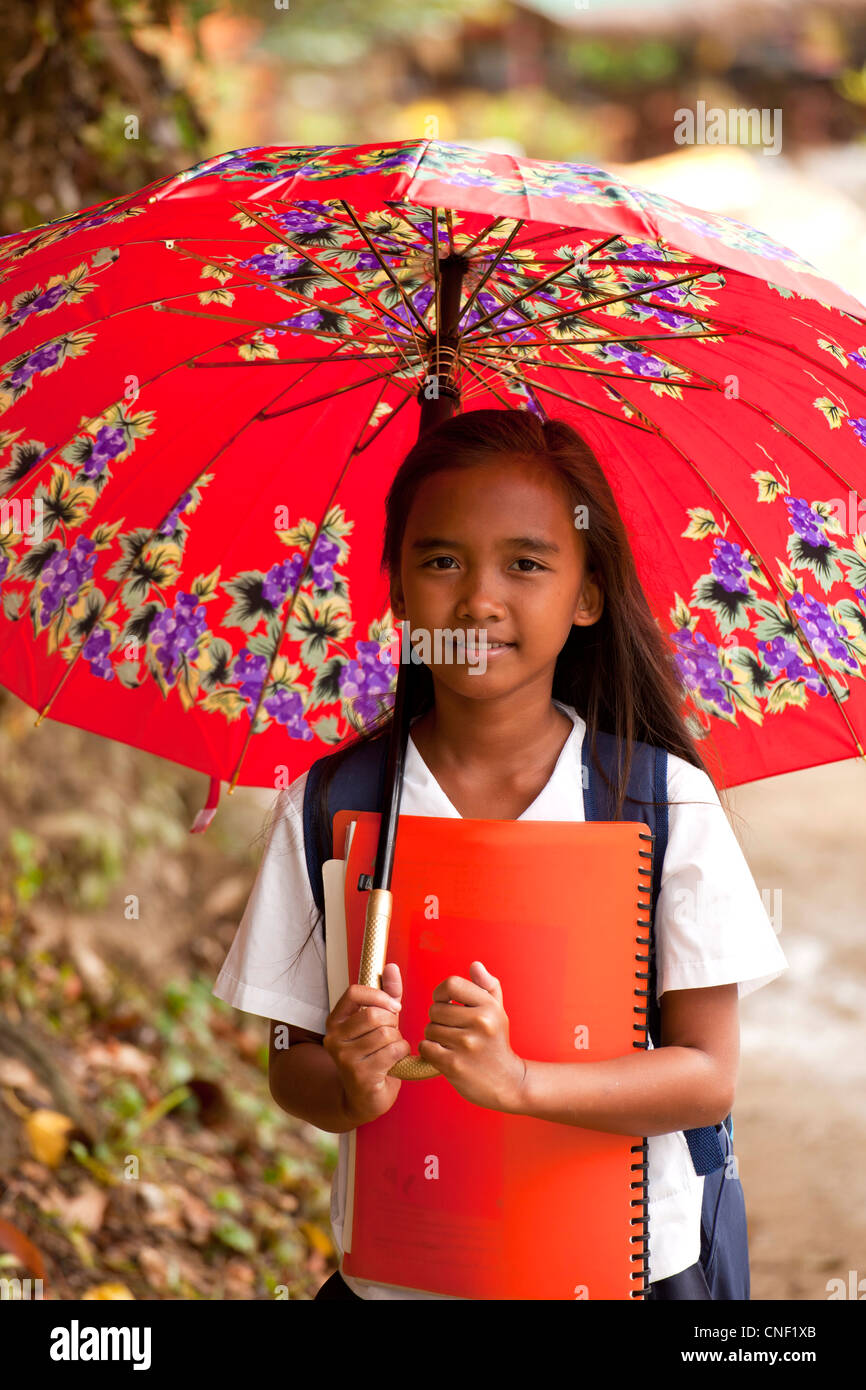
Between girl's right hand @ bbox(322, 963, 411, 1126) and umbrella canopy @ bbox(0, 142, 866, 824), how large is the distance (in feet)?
2.18

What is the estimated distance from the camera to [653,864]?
148 centimetres

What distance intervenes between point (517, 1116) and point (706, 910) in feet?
1.02

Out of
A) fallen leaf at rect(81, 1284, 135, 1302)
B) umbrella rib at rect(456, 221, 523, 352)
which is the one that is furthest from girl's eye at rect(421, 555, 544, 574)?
fallen leaf at rect(81, 1284, 135, 1302)

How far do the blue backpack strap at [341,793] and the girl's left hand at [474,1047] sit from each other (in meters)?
0.28

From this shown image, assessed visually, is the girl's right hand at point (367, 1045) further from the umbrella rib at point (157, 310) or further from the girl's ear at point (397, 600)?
the umbrella rib at point (157, 310)

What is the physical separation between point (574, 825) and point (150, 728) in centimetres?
79

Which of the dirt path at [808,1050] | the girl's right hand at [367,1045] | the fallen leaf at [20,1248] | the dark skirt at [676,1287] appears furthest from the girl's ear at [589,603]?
the fallen leaf at [20,1248]

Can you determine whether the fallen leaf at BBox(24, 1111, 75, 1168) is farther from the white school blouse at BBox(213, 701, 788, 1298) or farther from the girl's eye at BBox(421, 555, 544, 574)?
the girl's eye at BBox(421, 555, 544, 574)

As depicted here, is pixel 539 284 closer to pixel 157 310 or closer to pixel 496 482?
pixel 496 482

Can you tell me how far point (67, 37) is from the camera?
3791 millimetres

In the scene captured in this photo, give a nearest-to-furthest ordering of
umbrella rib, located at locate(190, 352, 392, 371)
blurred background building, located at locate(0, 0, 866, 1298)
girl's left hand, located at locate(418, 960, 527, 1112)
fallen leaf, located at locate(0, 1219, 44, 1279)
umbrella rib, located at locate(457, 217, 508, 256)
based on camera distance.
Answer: girl's left hand, located at locate(418, 960, 527, 1112) < umbrella rib, located at locate(457, 217, 508, 256) < umbrella rib, located at locate(190, 352, 392, 371) < fallen leaf, located at locate(0, 1219, 44, 1279) < blurred background building, located at locate(0, 0, 866, 1298)

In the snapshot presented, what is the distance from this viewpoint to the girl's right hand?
134 centimetres

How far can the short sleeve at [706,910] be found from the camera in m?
1.42

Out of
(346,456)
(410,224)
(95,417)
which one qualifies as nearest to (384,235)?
(410,224)
